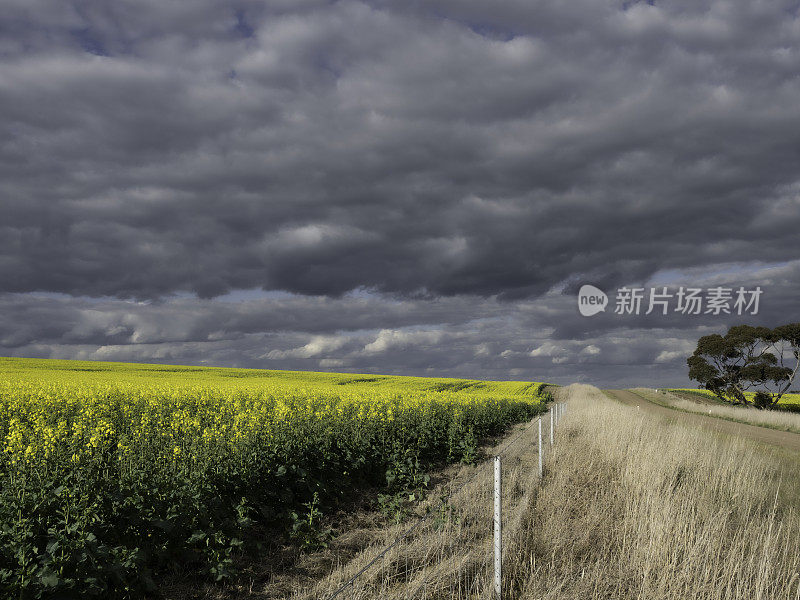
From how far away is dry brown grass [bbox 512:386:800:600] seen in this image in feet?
18.0

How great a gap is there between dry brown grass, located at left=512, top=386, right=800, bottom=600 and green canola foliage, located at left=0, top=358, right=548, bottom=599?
12.2 ft

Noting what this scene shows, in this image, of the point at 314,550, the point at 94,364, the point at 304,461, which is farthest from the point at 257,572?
the point at 94,364

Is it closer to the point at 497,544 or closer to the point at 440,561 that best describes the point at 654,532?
the point at 497,544

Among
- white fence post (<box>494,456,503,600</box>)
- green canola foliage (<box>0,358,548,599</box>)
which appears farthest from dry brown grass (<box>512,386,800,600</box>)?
green canola foliage (<box>0,358,548,599</box>)

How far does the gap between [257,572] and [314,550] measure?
3.32 feet

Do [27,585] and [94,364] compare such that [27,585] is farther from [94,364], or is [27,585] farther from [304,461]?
[94,364]

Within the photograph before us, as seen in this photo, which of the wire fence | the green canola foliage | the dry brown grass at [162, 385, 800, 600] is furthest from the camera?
the dry brown grass at [162, 385, 800, 600]

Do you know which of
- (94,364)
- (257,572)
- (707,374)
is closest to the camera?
(257,572)

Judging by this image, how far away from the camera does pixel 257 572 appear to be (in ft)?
22.2

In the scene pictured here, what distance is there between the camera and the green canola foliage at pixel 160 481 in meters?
5.03

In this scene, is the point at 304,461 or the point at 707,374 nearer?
the point at 304,461

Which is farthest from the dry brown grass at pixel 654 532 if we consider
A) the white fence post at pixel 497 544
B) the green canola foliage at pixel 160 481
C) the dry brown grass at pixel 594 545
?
the green canola foliage at pixel 160 481

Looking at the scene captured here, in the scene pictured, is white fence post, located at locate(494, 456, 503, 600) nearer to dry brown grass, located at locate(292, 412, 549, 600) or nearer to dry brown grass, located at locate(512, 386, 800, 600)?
dry brown grass, located at locate(292, 412, 549, 600)

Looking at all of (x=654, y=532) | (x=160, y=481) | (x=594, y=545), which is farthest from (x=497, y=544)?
(x=160, y=481)
